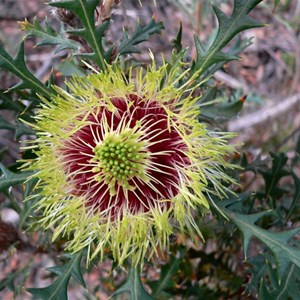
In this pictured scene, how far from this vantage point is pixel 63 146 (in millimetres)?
1589

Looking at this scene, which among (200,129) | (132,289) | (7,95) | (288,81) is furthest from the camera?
(288,81)

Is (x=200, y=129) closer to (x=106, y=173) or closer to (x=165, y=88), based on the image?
(x=165, y=88)

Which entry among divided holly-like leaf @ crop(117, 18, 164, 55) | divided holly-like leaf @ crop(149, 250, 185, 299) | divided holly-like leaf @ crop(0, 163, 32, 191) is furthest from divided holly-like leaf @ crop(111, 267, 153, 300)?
divided holly-like leaf @ crop(117, 18, 164, 55)

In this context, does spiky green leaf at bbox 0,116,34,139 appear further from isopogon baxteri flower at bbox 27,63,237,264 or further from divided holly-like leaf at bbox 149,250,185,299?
divided holly-like leaf at bbox 149,250,185,299

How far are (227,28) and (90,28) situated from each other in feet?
1.47

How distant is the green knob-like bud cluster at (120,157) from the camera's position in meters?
1.46

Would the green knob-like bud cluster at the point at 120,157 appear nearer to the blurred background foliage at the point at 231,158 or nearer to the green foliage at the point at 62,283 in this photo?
the blurred background foliage at the point at 231,158

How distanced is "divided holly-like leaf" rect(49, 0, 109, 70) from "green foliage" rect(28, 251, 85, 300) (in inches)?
26.5

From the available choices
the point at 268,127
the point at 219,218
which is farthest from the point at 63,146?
the point at 268,127

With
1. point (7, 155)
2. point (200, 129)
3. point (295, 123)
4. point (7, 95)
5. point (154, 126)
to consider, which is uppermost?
point (200, 129)

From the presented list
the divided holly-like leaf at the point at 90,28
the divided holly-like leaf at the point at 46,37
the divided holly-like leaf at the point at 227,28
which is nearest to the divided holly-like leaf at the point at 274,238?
the divided holly-like leaf at the point at 227,28

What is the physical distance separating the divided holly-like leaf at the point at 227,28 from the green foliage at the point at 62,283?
773 mm

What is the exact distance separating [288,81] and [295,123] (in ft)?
1.67

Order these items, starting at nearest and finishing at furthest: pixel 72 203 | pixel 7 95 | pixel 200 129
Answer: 1. pixel 200 129
2. pixel 72 203
3. pixel 7 95
